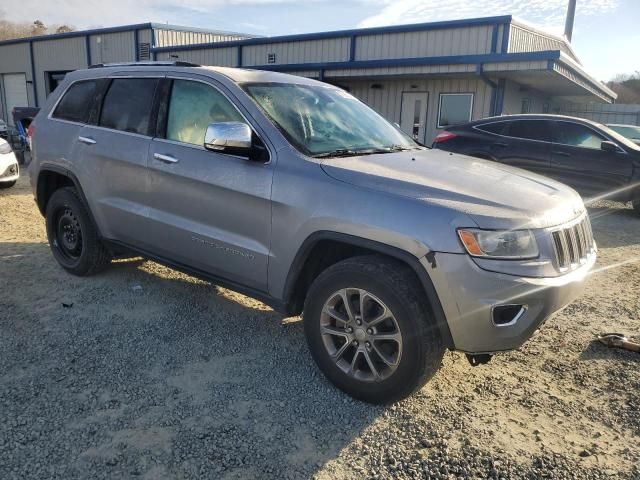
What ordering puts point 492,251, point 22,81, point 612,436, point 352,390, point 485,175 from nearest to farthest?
1. point 492,251
2. point 612,436
3. point 352,390
4. point 485,175
5. point 22,81

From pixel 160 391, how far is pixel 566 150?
8.57m

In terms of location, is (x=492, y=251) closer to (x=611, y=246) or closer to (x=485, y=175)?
(x=485, y=175)

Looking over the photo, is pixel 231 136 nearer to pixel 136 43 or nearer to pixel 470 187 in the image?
pixel 470 187

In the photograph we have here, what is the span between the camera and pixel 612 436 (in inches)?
111

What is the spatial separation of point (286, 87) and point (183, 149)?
0.89m

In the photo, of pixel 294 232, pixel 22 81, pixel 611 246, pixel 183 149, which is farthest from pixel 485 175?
pixel 22 81

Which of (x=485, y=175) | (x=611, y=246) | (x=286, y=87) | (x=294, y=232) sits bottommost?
(x=611, y=246)

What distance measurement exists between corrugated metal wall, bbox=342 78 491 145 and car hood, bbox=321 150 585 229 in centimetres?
1075

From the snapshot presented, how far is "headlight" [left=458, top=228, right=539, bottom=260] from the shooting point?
2615 millimetres

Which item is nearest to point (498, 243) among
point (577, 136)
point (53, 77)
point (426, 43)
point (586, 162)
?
point (586, 162)

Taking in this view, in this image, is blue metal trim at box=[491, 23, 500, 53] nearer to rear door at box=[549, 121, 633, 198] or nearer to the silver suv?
rear door at box=[549, 121, 633, 198]

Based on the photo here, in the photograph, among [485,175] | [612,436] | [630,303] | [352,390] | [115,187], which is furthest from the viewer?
[630,303]

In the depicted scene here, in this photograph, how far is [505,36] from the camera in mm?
13859

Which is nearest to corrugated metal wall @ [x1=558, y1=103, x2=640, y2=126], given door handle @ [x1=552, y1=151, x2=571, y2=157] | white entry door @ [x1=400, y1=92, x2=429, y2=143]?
white entry door @ [x1=400, y1=92, x2=429, y2=143]
